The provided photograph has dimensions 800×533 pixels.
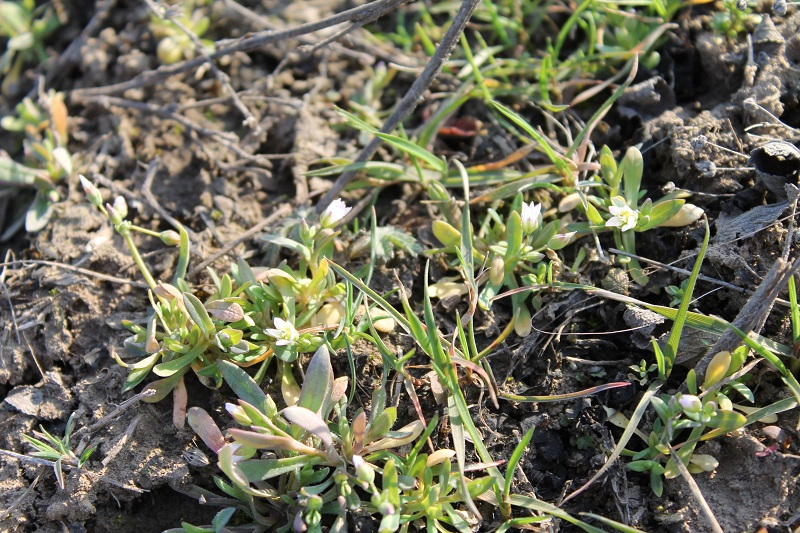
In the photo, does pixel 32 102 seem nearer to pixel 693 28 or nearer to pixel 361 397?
pixel 361 397

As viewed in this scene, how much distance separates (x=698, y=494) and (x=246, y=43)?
7.89 feet

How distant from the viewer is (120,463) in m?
2.23

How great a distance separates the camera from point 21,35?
3455 mm

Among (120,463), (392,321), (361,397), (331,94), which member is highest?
(331,94)

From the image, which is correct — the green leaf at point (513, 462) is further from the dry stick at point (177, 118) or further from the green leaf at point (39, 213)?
the green leaf at point (39, 213)

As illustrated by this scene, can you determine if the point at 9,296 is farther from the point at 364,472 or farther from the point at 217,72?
the point at 364,472

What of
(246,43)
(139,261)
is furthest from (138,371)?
(246,43)

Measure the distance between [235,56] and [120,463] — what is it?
2.09m

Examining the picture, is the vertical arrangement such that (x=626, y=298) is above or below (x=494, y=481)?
above

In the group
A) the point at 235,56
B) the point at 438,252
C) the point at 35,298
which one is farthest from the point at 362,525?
the point at 235,56

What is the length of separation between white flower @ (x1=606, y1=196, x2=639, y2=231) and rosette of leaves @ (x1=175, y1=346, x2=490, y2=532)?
3.18 ft

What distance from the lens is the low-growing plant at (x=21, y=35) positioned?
3.46 m

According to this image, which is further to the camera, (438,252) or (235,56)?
(235,56)

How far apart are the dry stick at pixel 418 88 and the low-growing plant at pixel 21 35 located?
1.94 m
